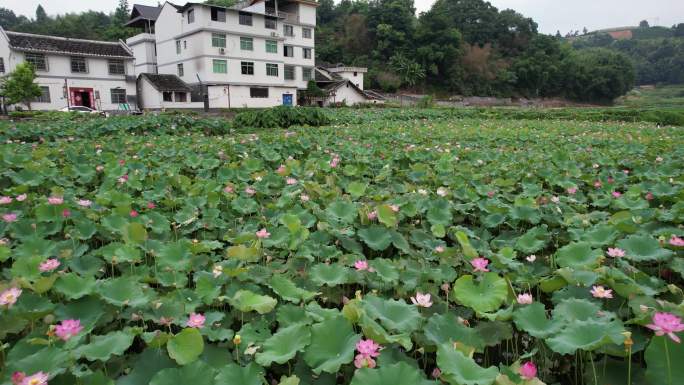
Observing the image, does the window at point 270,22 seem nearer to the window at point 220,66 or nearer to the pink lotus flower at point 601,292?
the window at point 220,66

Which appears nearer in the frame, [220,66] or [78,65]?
[78,65]

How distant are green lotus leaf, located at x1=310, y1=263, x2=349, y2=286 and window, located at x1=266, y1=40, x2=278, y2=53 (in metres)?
32.4

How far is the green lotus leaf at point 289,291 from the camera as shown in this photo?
5.45 feet

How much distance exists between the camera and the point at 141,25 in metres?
34.9

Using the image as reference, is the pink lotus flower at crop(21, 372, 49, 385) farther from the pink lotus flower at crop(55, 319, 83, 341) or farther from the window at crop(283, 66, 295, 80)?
the window at crop(283, 66, 295, 80)

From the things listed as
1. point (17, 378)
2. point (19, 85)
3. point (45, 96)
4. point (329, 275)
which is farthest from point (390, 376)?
point (45, 96)

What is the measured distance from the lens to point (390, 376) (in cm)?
110

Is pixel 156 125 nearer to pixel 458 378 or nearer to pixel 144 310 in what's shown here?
pixel 144 310

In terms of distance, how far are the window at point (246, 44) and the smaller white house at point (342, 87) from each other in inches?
287

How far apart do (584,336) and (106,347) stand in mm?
1383

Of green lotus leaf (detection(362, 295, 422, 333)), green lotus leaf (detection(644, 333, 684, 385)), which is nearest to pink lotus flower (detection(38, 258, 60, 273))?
green lotus leaf (detection(362, 295, 422, 333))

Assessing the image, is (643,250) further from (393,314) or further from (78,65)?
(78,65)

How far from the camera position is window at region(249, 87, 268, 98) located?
31272mm

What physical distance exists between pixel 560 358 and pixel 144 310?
1.48 m
